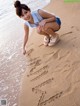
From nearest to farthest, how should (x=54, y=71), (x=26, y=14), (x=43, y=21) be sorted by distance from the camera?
(x=54, y=71), (x=26, y=14), (x=43, y=21)

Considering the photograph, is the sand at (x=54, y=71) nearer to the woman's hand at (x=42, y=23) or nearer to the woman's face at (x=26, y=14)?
the woman's hand at (x=42, y=23)

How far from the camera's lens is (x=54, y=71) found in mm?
3035

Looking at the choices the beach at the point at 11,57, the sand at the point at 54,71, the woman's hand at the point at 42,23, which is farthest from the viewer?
the woman's hand at the point at 42,23

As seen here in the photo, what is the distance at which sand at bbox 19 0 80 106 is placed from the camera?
2695 millimetres

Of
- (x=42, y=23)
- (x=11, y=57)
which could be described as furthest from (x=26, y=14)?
(x=11, y=57)

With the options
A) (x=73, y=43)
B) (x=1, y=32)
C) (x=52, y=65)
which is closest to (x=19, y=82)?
(x=52, y=65)

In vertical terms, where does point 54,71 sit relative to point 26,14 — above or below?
below

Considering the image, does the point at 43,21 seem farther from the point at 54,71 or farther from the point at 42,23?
the point at 54,71

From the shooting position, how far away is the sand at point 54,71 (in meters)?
2.70

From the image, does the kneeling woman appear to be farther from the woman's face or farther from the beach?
the beach

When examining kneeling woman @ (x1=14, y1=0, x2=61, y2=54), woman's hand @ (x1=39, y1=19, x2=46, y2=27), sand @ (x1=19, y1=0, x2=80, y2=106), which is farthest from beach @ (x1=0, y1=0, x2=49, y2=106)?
woman's hand @ (x1=39, y1=19, x2=46, y2=27)

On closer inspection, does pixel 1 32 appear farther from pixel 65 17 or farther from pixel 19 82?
pixel 19 82

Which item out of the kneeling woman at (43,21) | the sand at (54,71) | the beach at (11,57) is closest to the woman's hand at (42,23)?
the kneeling woman at (43,21)

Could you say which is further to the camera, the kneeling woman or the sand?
the kneeling woman
